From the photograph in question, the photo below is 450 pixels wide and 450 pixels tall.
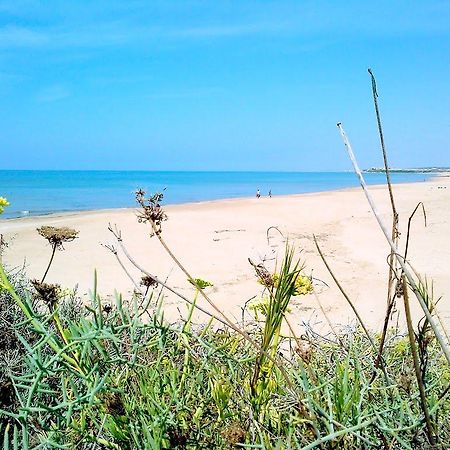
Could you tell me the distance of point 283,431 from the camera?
1.00 meters

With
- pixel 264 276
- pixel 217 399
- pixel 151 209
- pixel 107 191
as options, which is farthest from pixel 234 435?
pixel 107 191

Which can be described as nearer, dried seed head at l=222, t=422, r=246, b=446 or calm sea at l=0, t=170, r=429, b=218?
dried seed head at l=222, t=422, r=246, b=446

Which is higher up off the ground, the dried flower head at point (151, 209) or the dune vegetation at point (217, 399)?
the dried flower head at point (151, 209)

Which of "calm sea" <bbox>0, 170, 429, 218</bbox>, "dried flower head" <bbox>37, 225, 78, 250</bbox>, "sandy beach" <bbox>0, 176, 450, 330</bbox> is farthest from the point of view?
"calm sea" <bbox>0, 170, 429, 218</bbox>

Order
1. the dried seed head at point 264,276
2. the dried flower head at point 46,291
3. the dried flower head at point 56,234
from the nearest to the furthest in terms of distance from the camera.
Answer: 1. the dried seed head at point 264,276
2. the dried flower head at point 46,291
3. the dried flower head at point 56,234

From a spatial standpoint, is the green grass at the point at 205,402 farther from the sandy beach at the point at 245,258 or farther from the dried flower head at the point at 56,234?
the sandy beach at the point at 245,258

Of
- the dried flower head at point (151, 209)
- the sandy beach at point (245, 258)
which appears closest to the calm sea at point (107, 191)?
the dried flower head at point (151, 209)

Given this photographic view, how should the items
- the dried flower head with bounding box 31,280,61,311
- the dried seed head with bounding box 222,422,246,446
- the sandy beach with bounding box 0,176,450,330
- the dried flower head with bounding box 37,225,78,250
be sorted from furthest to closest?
the sandy beach with bounding box 0,176,450,330
the dried flower head with bounding box 37,225,78,250
the dried flower head with bounding box 31,280,61,311
the dried seed head with bounding box 222,422,246,446

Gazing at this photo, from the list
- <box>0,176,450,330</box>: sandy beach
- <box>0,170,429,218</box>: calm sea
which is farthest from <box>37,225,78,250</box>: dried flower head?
<box>0,176,450,330</box>: sandy beach

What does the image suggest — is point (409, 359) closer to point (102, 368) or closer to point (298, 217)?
point (102, 368)

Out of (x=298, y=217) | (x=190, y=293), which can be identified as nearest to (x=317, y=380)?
(x=190, y=293)

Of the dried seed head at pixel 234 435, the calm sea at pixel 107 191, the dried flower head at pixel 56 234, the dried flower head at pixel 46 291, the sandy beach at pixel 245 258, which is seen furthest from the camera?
the calm sea at pixel 107 191

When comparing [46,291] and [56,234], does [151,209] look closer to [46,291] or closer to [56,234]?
[46,291]

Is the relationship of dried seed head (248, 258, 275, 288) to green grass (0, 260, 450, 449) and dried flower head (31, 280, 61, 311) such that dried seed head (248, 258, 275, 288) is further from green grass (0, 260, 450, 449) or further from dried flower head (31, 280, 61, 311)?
dried flower head (31, 280, 61, 311)
